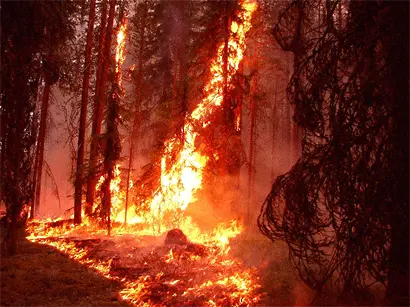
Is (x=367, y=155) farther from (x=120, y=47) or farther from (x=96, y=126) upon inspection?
(x=96, y=126)

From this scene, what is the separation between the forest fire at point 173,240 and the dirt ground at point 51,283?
1.41 feet

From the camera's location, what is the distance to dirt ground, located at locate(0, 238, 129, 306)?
7738mm

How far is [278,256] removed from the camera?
9.62 metres

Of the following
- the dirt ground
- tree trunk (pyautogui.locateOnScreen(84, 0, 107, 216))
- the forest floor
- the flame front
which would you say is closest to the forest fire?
the flame front

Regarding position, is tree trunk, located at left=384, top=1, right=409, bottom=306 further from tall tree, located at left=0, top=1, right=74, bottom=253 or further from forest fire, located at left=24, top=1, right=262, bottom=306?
tall tree, located at left=0, top=1, right=74, bottom=253

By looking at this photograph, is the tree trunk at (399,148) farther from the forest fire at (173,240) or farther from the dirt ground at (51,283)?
the dirt ground at (51,283)

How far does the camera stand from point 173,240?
485 inches

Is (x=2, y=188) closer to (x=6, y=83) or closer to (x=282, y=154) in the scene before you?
(x=6, y=83)

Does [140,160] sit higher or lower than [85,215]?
higher

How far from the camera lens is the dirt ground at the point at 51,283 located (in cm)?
774

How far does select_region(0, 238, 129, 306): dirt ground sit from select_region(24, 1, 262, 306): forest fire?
43 centimetres

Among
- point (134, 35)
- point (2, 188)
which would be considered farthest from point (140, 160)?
point (2, 188)

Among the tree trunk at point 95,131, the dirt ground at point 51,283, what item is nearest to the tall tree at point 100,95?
the tree trunk at point 95,131

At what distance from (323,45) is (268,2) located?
18313 mm
